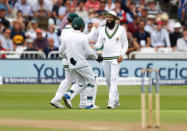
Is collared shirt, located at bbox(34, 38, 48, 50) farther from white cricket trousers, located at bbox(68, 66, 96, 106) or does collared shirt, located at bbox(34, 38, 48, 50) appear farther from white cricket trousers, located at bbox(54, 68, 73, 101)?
white cricket trousers, located at bbox(68, 66, 96, 106)

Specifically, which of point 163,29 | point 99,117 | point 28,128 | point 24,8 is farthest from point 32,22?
point 28,128

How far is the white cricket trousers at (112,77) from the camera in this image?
16.4 metres

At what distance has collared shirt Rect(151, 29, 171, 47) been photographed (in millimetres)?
27531

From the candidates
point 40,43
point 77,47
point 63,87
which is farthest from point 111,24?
point 40,43

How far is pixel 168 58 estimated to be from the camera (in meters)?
25.9

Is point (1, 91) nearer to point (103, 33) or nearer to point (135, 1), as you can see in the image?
point (103, 33)

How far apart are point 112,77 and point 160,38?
11405 millimetres

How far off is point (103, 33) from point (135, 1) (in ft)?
45.8

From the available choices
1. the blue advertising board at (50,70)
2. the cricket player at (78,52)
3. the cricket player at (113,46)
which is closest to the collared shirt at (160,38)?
the blue advertising board at (50,70)

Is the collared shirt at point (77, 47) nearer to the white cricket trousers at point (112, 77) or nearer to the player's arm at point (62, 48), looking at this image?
the player's arm at point (62, 48)

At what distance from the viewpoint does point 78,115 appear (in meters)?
13.7

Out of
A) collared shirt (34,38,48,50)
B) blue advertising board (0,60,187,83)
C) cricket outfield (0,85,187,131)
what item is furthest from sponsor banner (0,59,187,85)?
cricket outfield (0,85,187,131)

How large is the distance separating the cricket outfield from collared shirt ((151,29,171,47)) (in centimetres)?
624

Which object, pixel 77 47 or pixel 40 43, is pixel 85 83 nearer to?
pixel 77 47
